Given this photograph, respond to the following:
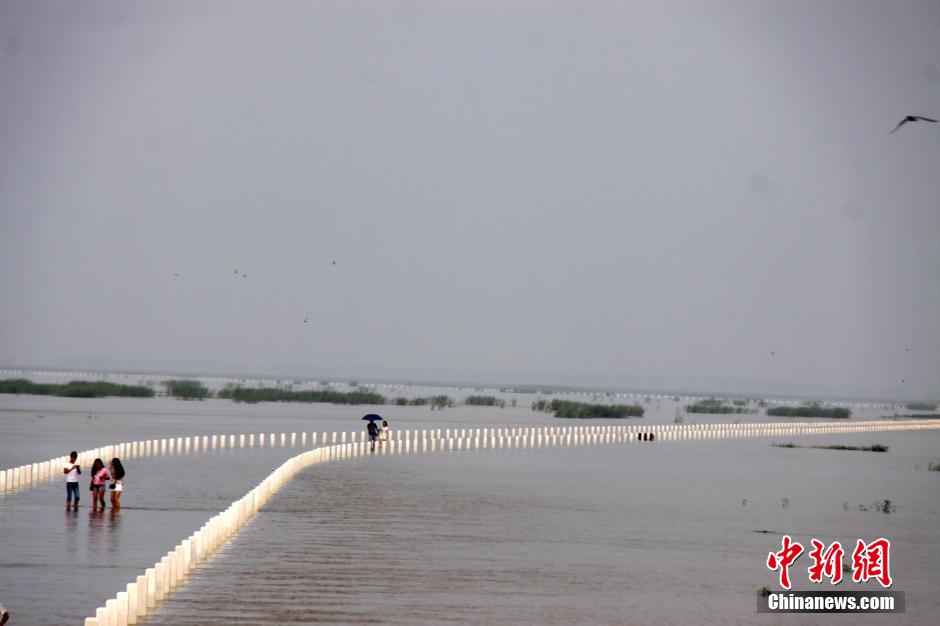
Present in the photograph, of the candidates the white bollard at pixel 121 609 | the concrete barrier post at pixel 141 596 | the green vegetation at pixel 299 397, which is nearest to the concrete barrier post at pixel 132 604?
the concrete barrier post at pixel 141 596

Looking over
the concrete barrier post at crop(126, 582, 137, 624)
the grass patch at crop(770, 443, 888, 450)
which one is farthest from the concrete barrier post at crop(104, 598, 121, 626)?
the grass patch at crop(770, 443, 888, 450)

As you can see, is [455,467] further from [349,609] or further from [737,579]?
[349,609]

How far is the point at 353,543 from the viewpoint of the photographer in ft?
98.1

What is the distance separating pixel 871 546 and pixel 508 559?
9.44 meters

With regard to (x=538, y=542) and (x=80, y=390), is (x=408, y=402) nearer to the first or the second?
(x=80, y=390)

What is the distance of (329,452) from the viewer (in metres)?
56.2

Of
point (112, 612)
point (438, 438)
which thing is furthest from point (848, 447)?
point (112, 612)


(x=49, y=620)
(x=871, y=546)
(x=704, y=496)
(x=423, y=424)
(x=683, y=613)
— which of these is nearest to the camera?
(x=49, y=620)

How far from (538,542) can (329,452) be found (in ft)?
84.2

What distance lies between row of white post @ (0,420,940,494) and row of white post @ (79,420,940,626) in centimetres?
8

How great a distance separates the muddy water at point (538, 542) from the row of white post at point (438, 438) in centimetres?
734

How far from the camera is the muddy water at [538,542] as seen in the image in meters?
23.0

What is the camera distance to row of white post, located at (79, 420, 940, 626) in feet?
68.4

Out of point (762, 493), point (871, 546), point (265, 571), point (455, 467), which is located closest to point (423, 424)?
point (455, 467)
